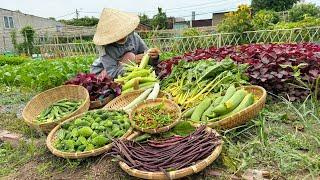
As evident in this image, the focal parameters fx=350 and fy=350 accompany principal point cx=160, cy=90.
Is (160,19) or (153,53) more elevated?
(153,53)

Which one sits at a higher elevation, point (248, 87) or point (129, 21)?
point (129, 21)

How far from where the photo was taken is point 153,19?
36.4 m

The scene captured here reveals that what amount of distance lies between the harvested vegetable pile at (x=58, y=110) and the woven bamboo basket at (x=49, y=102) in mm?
81

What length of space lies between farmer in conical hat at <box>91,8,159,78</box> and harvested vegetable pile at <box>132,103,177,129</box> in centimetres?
160

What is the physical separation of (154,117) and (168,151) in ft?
1.70

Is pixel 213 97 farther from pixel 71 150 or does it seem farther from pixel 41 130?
pixel 41 130

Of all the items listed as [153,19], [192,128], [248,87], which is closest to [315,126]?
[248,87]

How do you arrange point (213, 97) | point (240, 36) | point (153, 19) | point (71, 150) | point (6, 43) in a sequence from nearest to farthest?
point (71, 150)
point (213, 97)
point (240, 36)
point (6, 43)
point (153, 19)

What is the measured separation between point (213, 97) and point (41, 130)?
1.75 meters

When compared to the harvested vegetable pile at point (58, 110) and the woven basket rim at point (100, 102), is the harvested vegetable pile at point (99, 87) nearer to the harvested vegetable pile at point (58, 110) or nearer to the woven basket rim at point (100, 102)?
the woven basket rim at point (100, 102)

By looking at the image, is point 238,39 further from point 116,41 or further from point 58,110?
point 58,110

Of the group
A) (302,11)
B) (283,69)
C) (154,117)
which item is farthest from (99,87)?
(302,11)

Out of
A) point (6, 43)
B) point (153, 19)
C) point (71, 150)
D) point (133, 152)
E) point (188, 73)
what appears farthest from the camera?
point (153, 19)

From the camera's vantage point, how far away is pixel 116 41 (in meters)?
4.64
